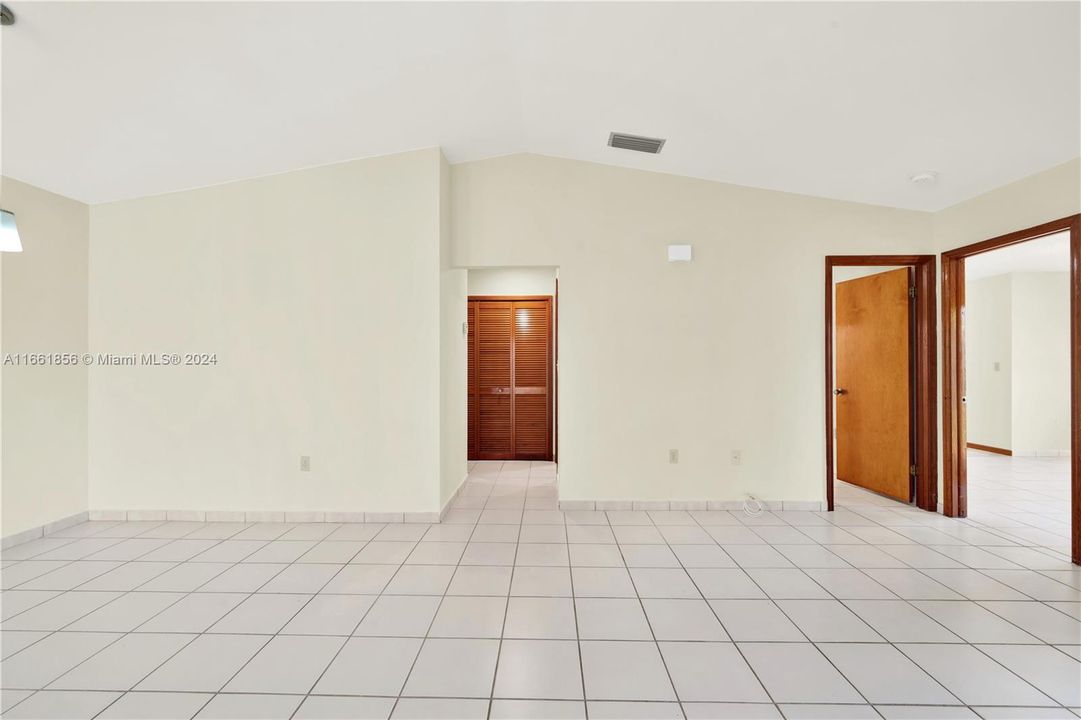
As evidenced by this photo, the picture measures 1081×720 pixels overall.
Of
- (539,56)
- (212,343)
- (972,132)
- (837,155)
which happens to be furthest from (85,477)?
(972,132)

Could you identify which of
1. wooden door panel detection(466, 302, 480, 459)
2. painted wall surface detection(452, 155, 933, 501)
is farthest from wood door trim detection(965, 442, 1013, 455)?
wooden door panel detection(466, 302, 480, 459)

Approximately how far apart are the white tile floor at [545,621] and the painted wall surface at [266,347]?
1.41 ft

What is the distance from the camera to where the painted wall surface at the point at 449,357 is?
396 centimetres

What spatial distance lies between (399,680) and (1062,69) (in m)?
4.10

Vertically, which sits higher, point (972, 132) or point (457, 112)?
point (457, 112)

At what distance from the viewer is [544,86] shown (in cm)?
318

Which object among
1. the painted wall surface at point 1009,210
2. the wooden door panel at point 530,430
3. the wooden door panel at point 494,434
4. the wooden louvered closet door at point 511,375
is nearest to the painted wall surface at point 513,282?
the wooden louvered closet door at point 511,375

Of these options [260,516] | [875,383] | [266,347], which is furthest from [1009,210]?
[260,516]

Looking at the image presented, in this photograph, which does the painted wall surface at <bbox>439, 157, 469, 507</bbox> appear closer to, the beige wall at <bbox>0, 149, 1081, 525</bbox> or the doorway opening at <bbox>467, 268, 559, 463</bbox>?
the beige wall at <bbox>0, 149, 1081, 525</bbox>

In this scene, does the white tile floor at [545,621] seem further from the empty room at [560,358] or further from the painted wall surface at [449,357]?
the painted wall surface at [449,357]

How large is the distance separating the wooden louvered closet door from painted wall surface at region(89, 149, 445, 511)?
7.83 feet

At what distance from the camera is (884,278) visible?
14.8 feet

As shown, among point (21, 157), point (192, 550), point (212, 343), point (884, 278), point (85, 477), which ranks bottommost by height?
point (192, 550)

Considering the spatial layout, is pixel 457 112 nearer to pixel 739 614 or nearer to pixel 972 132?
pixel 972 132
